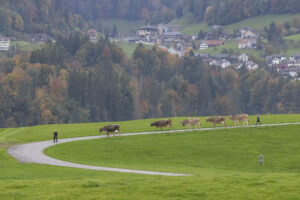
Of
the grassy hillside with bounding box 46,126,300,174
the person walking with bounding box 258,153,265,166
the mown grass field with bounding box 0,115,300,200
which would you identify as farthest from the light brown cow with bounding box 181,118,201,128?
the person walking with bounding box 258,153,265,166

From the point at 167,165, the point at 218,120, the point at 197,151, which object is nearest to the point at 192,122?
the point at 218,120

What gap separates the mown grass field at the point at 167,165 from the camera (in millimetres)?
33125

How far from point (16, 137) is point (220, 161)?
→ 26.0 meters

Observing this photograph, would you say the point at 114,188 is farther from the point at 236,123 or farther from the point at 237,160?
the point at 236,123

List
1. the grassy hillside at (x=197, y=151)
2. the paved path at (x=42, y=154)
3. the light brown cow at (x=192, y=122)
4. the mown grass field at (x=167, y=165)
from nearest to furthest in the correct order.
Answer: the mown grass field at (x=167, y=165), the paved path at (x=42, y=154), the grassy hillside at (x=197, y=151), the light brown cow at (x=192, y=122)

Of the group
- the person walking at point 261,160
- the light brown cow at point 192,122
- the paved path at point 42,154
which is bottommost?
the person walking at point 261,160

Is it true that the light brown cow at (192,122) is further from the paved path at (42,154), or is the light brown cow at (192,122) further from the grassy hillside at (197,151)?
the grassy hillside at (197,151)

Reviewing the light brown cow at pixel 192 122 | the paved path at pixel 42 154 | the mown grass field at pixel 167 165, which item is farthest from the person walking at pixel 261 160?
the light brown cow at pixel 192 122

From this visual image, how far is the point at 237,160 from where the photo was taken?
58.7 m

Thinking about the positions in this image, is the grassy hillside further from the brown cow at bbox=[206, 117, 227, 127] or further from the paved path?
the brown cow at bbox=[206, 117, 227, 127]

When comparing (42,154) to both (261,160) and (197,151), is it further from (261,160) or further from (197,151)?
(261,160)

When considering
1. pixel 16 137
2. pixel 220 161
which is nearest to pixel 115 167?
pixel 220 161

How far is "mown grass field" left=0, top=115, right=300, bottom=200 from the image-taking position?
33.1 meters

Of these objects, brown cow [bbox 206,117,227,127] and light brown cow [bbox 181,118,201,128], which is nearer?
light brown cow [bbox 181,118,201,128]
